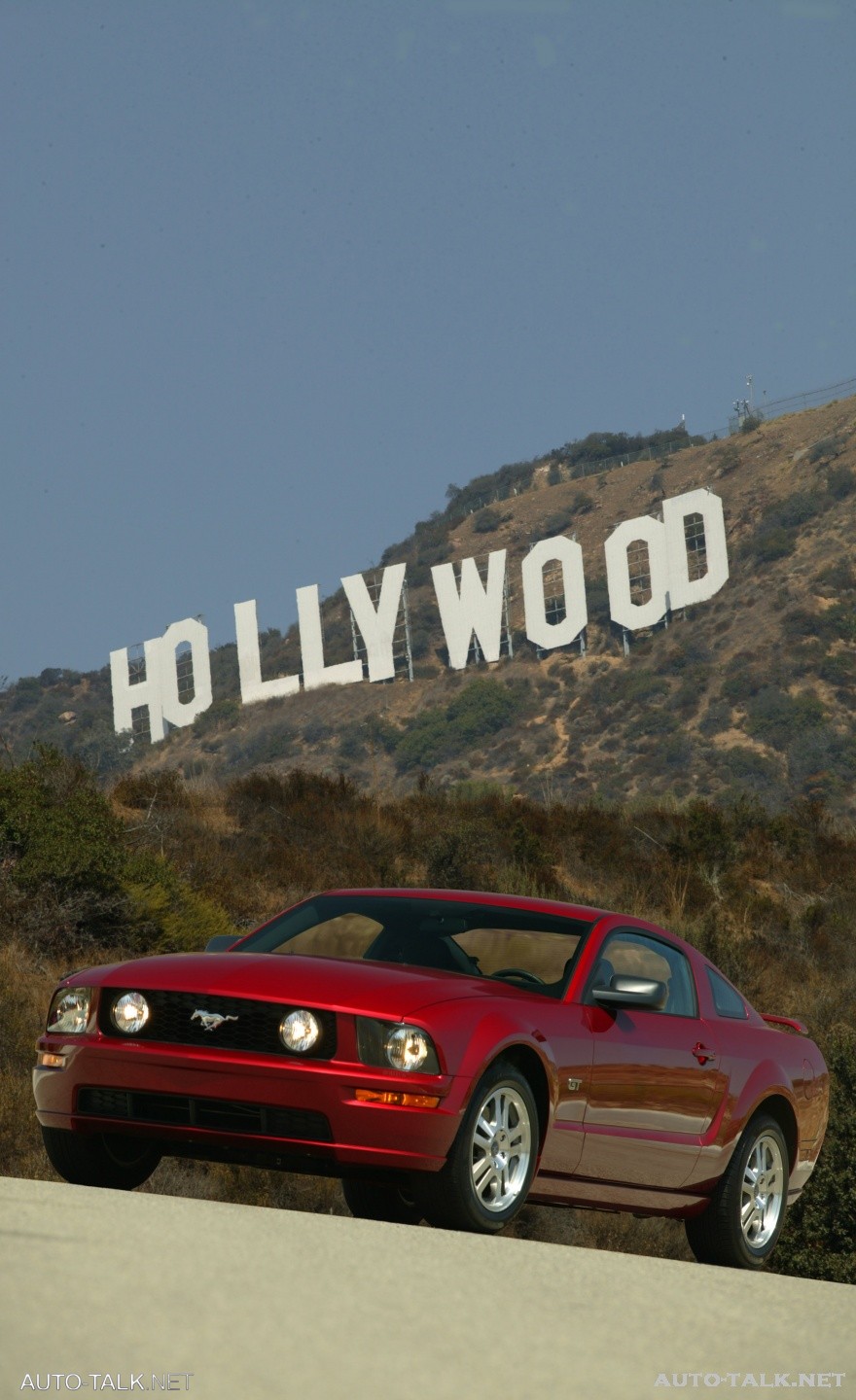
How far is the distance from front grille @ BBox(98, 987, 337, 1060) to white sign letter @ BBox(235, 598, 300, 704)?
72361mm

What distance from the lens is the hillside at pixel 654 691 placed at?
6738 cm

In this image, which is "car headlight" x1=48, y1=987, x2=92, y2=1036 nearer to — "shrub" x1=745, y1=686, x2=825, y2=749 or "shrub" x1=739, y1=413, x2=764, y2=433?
"shrub" x1=745, y1=686, x2=825, y2=749

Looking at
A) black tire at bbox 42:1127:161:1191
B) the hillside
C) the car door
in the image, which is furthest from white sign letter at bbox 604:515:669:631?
black tire at bbox 42:1127:161:1191

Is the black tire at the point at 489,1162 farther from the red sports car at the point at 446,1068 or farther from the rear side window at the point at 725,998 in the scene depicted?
the rear side window at the point at 725,998

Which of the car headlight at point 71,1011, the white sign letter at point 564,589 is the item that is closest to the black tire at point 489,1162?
the car headlight at point 71,1011

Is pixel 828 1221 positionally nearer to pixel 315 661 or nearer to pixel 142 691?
pixel 315 661

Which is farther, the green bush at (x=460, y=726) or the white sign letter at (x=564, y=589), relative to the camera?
the green bush at (x=460, y=726)

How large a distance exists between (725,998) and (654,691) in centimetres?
6551

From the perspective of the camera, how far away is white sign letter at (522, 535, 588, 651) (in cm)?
7256

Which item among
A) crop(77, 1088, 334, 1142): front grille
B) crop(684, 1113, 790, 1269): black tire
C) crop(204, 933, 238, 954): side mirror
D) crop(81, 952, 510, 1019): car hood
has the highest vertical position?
crop(204, 933, 238, 954): side mirror

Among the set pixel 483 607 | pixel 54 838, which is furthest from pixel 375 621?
pixel 54 838

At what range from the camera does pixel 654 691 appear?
73562mm

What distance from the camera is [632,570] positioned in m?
83.7

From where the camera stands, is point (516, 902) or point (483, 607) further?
point (483, 607)
